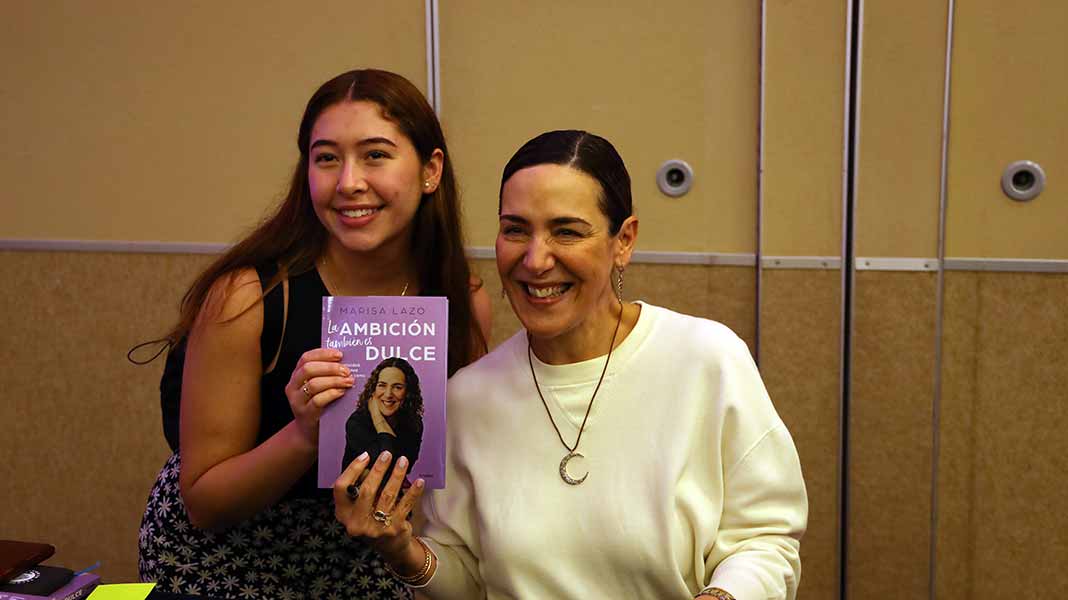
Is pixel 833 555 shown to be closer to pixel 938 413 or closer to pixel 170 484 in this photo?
pixel 938 413

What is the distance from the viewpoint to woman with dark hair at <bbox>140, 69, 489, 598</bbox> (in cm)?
153

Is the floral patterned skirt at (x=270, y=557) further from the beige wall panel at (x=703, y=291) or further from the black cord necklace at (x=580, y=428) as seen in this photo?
the beige wall panel at (x=703, y=291)

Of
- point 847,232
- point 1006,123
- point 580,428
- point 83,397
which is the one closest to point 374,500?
point 580,428

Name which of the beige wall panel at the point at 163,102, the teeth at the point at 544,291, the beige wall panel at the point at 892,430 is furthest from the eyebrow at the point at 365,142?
the beige wall panel at the point at 892,430

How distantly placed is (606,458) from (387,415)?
0.33 m

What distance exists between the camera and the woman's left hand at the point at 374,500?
4.27ft

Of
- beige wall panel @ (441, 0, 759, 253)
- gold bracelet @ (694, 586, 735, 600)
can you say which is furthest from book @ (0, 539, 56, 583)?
beige wall panel @ (441, 0, 759, 253)

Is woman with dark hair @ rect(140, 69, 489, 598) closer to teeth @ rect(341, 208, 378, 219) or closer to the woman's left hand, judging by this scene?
teeth @ rect(341, 208, 378, 219)

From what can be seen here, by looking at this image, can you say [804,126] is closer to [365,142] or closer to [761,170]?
[761,170]

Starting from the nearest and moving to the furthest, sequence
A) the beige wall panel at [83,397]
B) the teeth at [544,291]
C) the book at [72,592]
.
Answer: the book at [72,592] → the teeth at [544,291] → the beige wall panel at [83,397]

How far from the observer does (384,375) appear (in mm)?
1356

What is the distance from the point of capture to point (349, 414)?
1355 millimetres

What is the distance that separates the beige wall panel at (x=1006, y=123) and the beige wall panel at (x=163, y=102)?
1.47 metres

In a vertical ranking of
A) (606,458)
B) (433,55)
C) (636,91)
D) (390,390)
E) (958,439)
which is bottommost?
(958,439)
